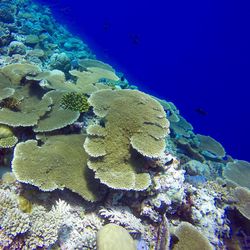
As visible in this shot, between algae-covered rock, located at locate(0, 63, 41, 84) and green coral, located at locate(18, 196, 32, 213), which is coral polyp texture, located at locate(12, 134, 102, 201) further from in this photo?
algae-covered rock, located at locate(0, 63, 41, 84)

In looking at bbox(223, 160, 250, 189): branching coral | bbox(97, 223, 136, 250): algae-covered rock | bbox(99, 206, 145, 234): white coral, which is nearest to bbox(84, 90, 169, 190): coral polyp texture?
bbox(99, 206, 145, 234): white coral

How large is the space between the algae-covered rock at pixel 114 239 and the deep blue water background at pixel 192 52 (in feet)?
175

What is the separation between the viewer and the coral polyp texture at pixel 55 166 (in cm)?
403

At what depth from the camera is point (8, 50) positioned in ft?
28.2

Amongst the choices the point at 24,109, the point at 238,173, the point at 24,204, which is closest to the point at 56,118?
the point at 24,109

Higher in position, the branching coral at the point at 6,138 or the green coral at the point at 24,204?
the branching coral at the point at 6,138

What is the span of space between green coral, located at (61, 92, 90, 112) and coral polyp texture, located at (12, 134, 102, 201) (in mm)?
827

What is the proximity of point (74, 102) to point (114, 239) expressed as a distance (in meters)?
2.63

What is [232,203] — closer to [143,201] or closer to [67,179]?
[143,201]

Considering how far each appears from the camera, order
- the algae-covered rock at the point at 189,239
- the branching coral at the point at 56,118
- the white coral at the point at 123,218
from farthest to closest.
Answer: the branching coral at the point at 56,118 < the algae-covered rock at the point at 189,239 < the white coral at the point at 123,218

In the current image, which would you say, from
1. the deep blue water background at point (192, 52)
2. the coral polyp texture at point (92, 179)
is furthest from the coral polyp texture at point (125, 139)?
the deep blue water background at point (192, 52)

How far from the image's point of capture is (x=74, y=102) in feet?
17.4

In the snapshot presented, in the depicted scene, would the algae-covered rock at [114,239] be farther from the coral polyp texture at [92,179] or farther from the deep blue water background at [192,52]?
the deep blue water background at [192,52]

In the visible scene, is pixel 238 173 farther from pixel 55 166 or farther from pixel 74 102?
pixel 55 166
